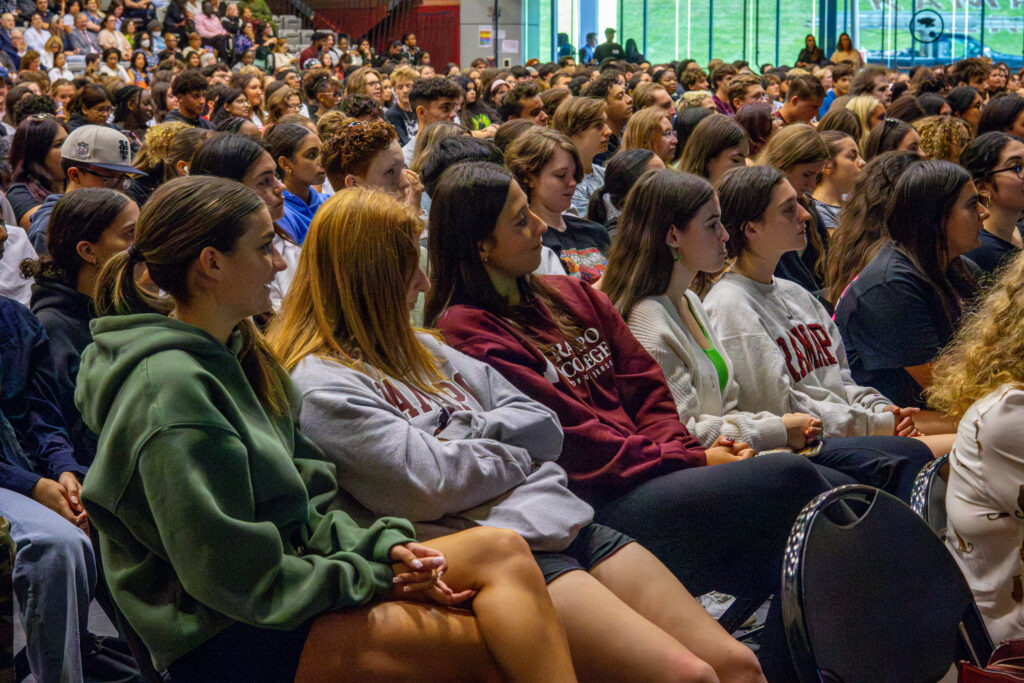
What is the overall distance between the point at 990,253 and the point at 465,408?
2952 mm

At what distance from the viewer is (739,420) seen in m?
2.99

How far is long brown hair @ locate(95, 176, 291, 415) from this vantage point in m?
1.92

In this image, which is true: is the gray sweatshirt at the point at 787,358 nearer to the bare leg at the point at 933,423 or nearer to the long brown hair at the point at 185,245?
the bare leg at the point at 933,423

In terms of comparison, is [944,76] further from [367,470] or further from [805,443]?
[367,470]

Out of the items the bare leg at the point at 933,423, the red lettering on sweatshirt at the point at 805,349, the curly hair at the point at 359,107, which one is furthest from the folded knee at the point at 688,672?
the curly hair at the point at 359,107

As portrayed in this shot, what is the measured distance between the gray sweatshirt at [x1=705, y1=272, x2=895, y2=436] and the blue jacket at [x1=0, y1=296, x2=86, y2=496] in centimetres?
189

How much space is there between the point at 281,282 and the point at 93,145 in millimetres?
1093

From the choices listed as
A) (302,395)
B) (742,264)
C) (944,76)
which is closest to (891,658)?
(302,395)

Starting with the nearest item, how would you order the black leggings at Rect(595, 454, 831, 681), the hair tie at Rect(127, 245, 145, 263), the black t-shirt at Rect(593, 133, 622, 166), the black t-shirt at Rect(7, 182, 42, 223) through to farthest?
the hair tie at Rect(127, 245, 145, 263) → the black leggings at Rect(595, 454, 831, 681) → the black t-shirt at Rect(7, 182, 42, 223) → the black t-shirt at Rect(593, 133, 622, 166)

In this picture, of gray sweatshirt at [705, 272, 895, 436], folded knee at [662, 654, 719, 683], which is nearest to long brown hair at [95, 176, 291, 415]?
folded knee at [662, 654, 719, 683]

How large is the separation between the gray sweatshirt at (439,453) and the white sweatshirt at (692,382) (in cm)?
74

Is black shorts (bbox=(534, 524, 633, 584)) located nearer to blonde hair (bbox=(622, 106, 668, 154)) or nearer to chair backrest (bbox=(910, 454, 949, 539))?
chair backrest (bbox=(910, 454, 949, 539))

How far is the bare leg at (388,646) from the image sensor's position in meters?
1.79

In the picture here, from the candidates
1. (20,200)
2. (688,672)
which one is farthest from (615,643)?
(20,200)
